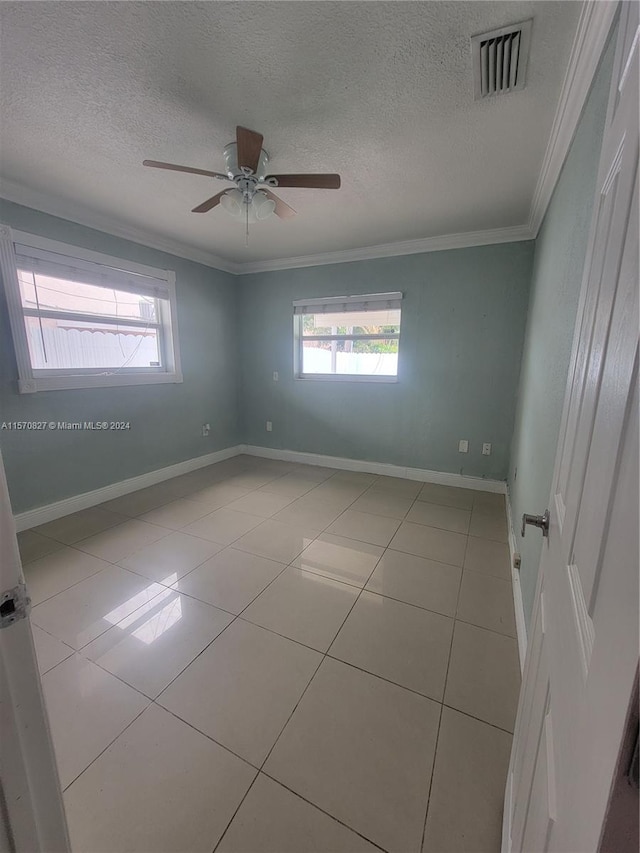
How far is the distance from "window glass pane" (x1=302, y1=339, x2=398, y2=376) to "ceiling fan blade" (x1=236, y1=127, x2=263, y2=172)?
2.23 m

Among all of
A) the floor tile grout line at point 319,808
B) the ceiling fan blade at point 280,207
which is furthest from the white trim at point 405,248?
the floor tile grout line at point 319,808

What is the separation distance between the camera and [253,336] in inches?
173

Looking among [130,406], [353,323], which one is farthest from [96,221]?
[353,323]

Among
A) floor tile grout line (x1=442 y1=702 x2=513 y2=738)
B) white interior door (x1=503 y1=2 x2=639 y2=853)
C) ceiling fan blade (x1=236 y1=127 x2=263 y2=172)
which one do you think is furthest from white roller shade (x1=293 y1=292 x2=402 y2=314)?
floor tile grout line (x1=442 y1=702 x2=513 y2=738)

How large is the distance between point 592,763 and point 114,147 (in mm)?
2885

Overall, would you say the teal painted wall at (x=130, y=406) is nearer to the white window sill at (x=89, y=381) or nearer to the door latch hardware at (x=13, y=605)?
the white window sill at (x=89, y=381)

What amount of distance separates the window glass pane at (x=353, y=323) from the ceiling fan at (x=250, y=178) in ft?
5.55

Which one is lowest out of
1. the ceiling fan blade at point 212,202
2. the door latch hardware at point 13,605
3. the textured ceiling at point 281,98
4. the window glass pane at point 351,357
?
the door latch hardware at point 13,605

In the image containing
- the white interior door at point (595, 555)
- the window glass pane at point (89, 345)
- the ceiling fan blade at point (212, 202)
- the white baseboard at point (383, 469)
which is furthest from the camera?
the white baseboard at point (383, 469)

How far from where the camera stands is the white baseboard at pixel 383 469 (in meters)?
3.47

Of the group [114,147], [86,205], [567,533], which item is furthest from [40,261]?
[567,533]

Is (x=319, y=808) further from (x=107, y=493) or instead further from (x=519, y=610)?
(x=107, y=493)

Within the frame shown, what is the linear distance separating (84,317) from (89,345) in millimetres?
235

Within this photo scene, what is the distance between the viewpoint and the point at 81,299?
286 cm
